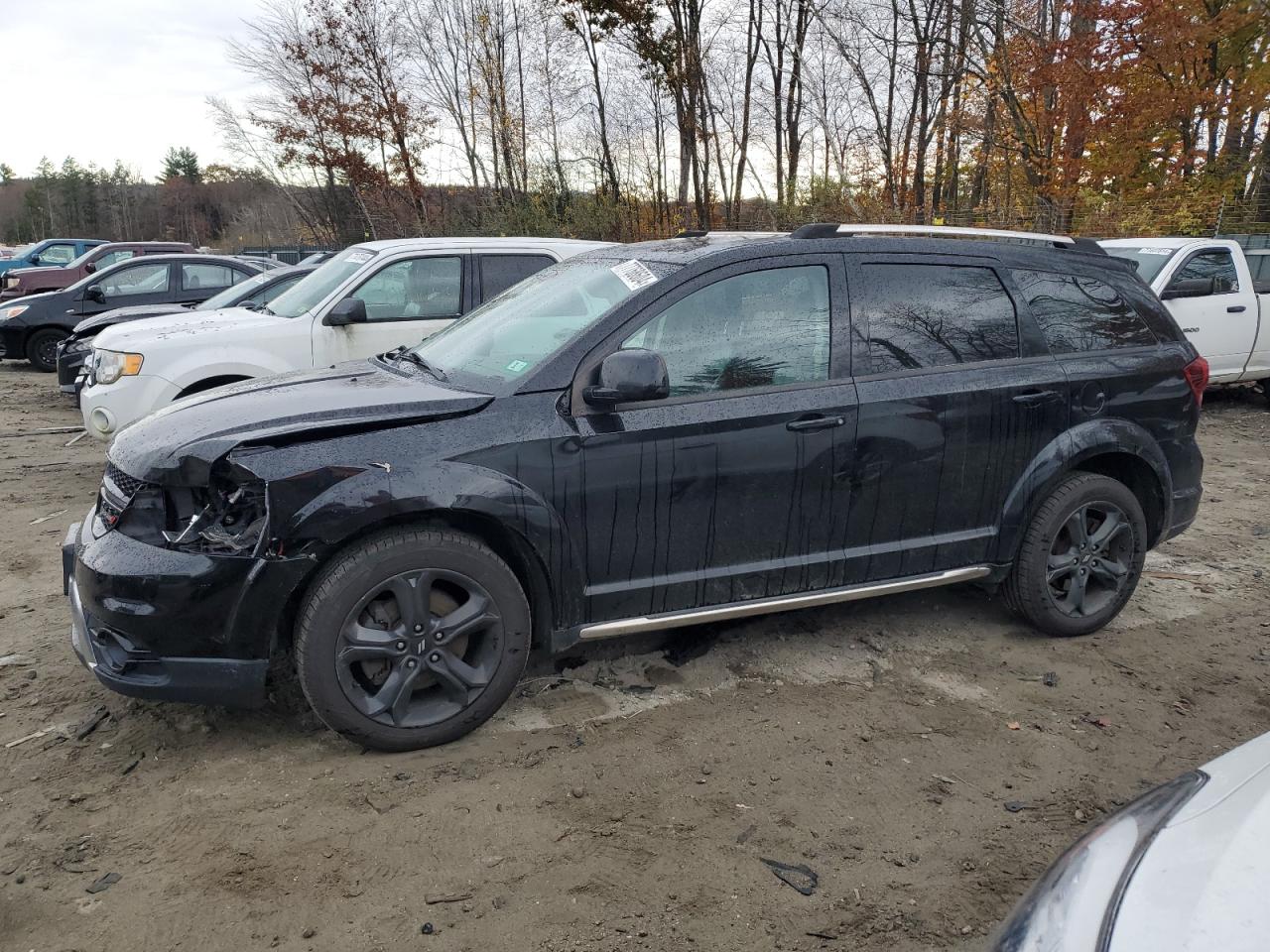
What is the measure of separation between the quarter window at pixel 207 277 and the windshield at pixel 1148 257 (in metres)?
11.6

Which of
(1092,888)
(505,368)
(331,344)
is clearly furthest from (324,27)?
(1092,888)

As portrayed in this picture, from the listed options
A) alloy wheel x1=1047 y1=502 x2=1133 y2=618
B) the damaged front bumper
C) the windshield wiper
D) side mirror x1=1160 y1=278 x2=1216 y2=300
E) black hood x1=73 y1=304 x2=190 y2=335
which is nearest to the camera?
the damaged front bumper

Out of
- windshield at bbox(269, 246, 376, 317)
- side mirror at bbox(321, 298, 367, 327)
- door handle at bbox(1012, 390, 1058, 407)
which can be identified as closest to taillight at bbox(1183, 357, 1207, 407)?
door handle at bbox(1012, 390, 1058, 407)

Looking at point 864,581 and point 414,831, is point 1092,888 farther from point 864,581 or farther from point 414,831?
point 864,581

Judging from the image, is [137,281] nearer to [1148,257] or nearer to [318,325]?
[318,325]

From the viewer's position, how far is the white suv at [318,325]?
653 centimetres

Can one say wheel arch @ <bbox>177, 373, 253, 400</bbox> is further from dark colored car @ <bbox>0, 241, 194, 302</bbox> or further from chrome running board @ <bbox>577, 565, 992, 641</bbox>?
dark colored car @ <bbox>0, 241, 194, 302</bbox>

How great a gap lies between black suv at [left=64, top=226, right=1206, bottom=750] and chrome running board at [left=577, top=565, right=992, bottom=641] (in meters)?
0.01

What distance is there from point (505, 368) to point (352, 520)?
0.87m

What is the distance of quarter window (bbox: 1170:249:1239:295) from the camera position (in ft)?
32.4

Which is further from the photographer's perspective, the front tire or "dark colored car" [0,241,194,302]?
"dark colored car" [0,241,194,302]

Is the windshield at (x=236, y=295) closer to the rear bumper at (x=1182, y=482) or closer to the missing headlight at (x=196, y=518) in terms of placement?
the missing headlight at (x=196, y=518)

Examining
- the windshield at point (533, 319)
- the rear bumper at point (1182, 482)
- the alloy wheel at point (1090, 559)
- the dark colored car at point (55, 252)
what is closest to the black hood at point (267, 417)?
the windshield at point (533, 319)

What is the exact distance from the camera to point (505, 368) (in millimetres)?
3541
